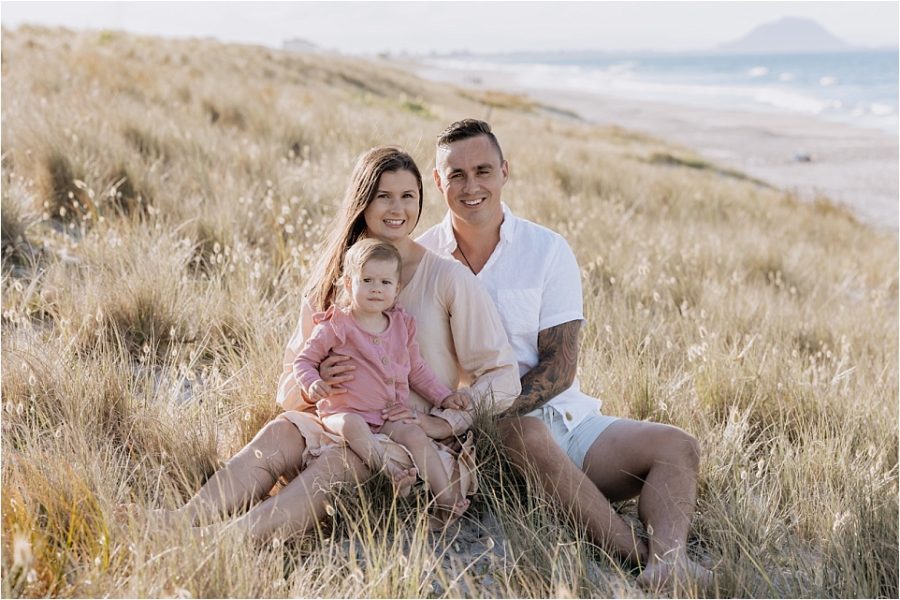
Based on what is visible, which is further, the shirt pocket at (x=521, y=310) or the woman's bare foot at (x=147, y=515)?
the shirt pocket at (x=521, y=310)

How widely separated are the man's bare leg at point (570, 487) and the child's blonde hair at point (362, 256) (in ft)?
2.68

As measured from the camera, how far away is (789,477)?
11.7 ft

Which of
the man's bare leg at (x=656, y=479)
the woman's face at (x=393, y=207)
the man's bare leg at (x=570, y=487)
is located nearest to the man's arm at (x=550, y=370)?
the man's bare leg at (x=570, y=487)

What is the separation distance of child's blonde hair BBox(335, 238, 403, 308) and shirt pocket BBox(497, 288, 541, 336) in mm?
600

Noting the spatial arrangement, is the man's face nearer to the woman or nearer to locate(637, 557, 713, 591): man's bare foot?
the woman

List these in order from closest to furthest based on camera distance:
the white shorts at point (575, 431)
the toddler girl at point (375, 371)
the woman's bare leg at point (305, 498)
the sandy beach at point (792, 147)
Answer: the woman's bare leg at point (305, 498) < the toddler girl at point (375, 371) < the white shorts at point (575, 431) < the sandy beach at point (792, 147)

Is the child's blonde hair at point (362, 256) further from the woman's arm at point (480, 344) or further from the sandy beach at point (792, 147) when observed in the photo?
the sandy beach at point (792, 147)

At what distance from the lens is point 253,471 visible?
311cm

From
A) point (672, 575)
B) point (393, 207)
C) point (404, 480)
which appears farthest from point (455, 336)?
point (672, 575)

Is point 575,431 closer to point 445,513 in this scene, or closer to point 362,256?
point 445,513

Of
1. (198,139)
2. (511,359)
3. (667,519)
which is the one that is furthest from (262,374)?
(198,139)

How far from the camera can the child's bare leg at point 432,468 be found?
3166 mm

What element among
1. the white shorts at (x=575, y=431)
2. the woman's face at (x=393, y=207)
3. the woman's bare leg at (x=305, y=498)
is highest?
the woman's face at (x=393, y=207)

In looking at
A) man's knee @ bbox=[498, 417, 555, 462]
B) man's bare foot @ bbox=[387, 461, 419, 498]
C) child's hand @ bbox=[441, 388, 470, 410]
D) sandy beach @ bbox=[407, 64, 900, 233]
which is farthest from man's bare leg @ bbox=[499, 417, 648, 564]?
sandy beach @ bbox=[407, 64, 900, 233]
